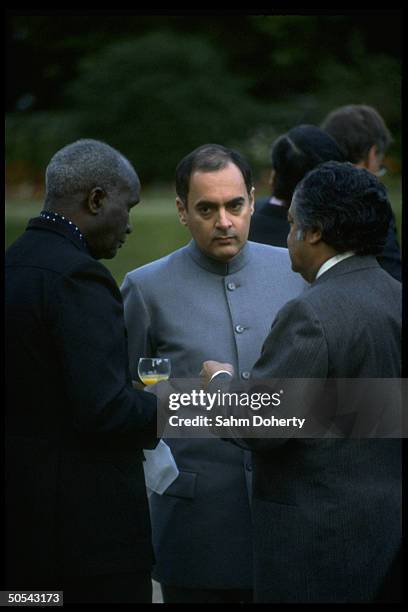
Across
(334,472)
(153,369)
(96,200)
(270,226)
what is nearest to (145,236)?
(270,226)

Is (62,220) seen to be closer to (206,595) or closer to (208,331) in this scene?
(208,331)

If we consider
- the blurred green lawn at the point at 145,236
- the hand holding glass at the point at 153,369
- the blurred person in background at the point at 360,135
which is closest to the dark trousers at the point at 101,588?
the hand holding glass at the point at 153,369

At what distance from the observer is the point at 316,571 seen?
9.20ft

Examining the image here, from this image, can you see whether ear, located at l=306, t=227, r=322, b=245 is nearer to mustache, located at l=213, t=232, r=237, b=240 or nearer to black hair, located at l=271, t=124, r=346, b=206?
mustache, located at l=213, t=232, r=237, b=240

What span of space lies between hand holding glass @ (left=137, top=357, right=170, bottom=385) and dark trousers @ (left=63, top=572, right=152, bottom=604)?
594mm

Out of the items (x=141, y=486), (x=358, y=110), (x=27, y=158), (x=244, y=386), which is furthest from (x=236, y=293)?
(x=27, y=158)

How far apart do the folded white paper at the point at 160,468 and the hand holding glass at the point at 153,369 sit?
192 millimetres

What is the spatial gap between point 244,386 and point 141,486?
1.31 feet

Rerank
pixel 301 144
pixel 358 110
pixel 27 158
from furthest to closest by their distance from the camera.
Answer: pixel 27 158 → pixel 358 110 → pixel 301 144

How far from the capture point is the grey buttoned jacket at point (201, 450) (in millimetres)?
3258

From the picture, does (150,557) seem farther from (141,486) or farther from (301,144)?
(301,144)

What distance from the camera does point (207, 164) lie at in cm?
338

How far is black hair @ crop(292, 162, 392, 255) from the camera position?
279cm

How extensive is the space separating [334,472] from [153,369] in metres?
0.67
